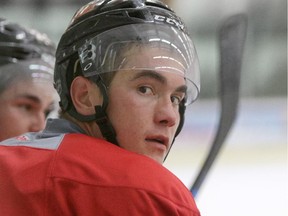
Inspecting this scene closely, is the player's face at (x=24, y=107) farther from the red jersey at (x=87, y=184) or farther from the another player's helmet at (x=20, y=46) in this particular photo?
the red jersey at (x=87, y=184)

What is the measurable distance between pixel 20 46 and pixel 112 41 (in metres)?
0.80

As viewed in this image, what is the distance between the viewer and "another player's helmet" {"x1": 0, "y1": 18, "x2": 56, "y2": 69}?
1891 mm

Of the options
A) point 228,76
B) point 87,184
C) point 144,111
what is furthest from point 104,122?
point 228,76

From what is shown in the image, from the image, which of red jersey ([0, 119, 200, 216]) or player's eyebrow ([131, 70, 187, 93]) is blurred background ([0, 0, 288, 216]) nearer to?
player's eyebrow ([131, 70, 187, 93])

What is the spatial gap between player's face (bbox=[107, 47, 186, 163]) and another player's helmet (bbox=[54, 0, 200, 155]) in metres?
0.01

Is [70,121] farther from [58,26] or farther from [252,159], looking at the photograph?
[58,26]

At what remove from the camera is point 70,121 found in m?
1.14

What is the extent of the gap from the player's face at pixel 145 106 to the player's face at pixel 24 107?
0.72m

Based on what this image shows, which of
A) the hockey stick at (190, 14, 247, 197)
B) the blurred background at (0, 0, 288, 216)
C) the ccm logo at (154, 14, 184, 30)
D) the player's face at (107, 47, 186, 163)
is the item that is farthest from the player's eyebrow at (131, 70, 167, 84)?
the blurred background at (0, 0, 288, 216)

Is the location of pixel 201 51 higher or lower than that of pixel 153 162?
lower

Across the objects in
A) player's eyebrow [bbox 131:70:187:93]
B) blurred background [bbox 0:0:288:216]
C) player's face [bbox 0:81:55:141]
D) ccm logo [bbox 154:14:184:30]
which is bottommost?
blurred background [bbox 0:0:288:216]

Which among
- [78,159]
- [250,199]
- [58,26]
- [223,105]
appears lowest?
[58,26]

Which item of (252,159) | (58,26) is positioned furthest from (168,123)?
(58,26)

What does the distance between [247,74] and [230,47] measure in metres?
2.53
